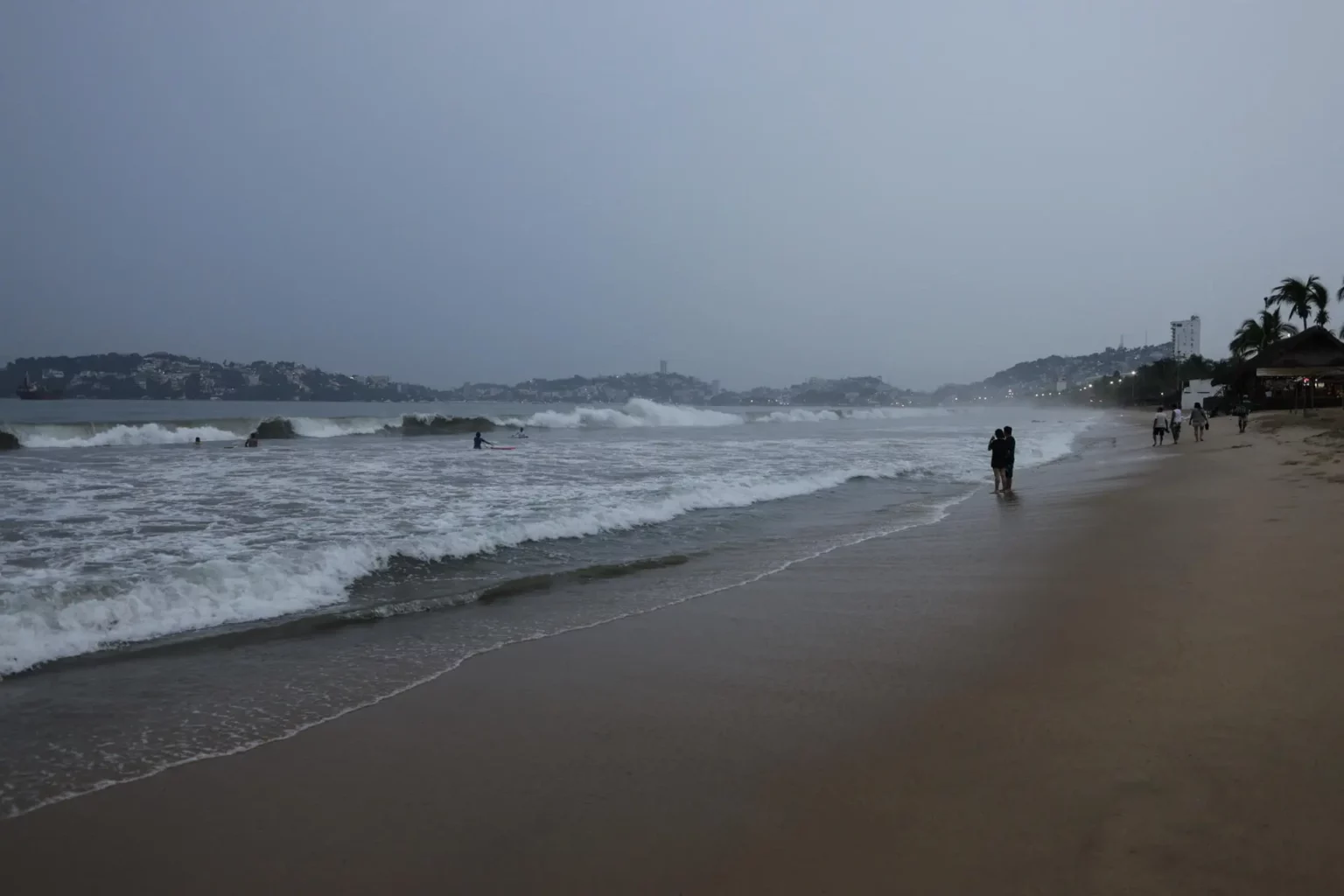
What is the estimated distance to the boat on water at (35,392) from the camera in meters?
130

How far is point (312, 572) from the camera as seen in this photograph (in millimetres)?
8477

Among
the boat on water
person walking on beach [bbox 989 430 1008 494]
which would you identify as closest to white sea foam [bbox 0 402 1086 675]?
person walking on beach [bbox 989 430 1008 494]

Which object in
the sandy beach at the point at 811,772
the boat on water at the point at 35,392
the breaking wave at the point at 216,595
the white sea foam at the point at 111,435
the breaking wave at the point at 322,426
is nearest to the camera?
the sandy beach at the point at 811,772

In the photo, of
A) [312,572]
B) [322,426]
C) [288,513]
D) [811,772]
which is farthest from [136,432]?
[811,772]

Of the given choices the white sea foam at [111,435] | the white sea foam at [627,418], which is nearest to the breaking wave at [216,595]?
the white sea foam at [111,435]

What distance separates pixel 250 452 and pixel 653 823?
109 ft

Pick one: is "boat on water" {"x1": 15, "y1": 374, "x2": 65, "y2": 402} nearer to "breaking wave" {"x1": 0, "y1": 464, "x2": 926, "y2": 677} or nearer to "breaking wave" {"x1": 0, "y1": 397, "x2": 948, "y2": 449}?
"breaking wave" {"x1": 0, "y1": 397, "x2": 948, "y2": 449}

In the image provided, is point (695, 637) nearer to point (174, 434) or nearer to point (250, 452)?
point (250, 452)

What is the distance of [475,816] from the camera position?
3.44 meters

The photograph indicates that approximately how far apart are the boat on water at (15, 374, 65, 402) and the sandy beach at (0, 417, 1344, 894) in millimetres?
160142

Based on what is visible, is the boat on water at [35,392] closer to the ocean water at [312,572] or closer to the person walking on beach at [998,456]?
the ocean water at [312,572]

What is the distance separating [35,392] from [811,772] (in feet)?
545

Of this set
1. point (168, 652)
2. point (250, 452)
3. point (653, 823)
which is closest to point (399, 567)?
point (168, 652)

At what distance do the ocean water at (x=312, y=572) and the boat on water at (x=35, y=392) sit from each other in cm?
13741
